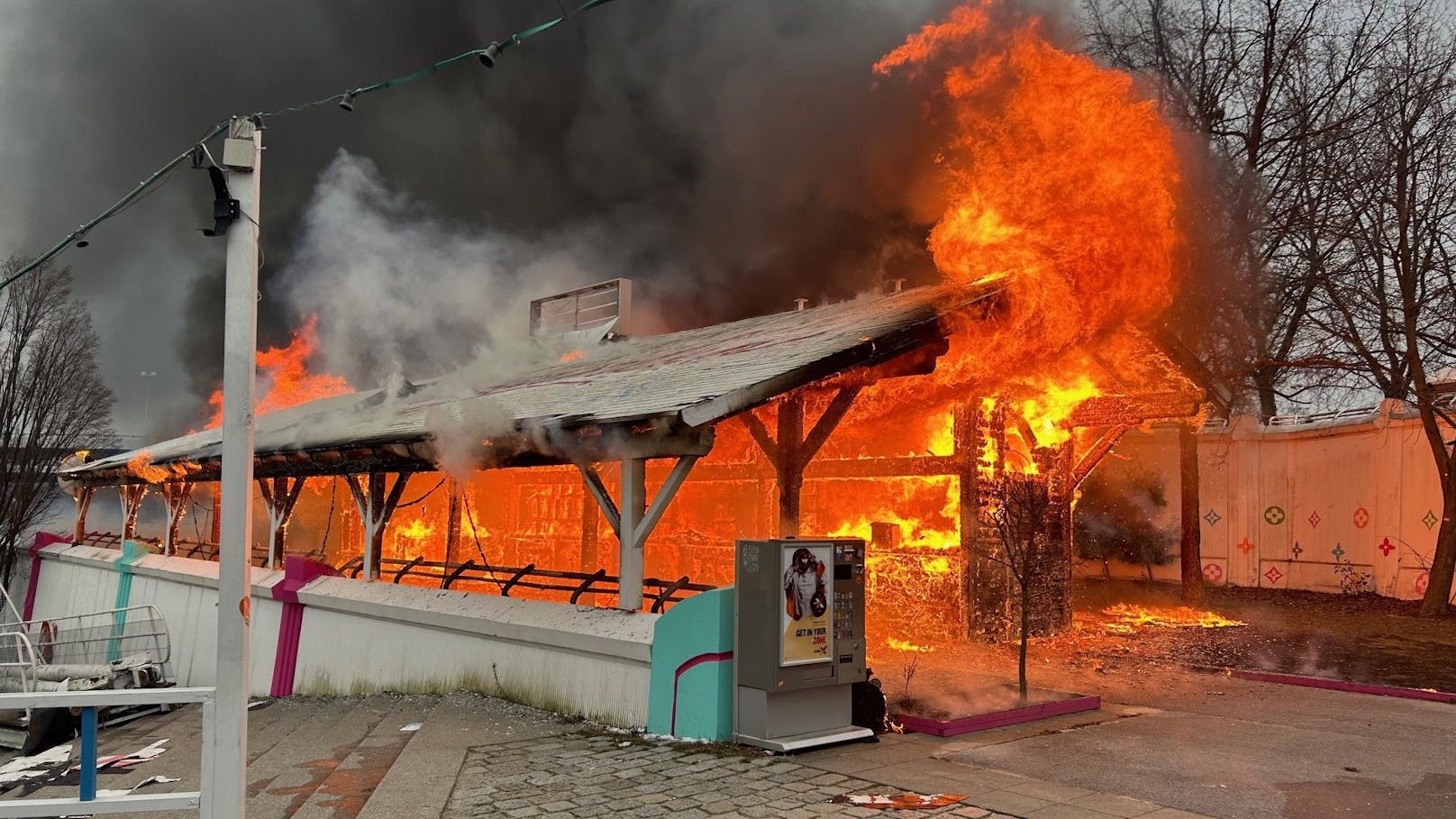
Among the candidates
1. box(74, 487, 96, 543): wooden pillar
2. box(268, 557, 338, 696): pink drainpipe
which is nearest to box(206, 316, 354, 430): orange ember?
box(74, 487, 96, 543): wooden pillar

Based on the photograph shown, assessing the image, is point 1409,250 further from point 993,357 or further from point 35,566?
point 35,566

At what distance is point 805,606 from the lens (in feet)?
24.9

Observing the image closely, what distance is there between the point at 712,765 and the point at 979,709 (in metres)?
2.77

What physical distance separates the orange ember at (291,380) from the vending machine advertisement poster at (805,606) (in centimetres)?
1849

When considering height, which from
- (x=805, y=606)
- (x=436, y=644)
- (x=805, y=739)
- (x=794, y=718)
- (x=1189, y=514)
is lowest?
(x=805, y=739)

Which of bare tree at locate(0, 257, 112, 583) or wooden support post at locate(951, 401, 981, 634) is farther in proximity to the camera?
bare tree at locate(0, 257, 112, 583)

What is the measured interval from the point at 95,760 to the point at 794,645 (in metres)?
4.45

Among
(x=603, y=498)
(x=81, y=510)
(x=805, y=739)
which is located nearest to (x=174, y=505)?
(x=81, y=510)

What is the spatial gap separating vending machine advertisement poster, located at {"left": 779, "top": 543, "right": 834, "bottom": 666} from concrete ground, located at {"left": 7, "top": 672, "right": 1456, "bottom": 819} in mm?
727

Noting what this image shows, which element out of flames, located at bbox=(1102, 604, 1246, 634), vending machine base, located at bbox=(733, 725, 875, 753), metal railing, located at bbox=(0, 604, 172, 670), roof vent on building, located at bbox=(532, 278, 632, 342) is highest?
roof vent on building, located at bbox=(532, 278, 632, 342)

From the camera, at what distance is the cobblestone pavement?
5.81 meters

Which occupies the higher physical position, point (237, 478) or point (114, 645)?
point (237, 478)

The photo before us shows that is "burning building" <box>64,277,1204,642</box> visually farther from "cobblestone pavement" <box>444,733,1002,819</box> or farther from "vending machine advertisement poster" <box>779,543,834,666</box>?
"cobblestone pavement" <box>444,733,1002,819</box>

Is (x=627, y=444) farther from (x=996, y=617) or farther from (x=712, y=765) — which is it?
(x=996, y=617)
